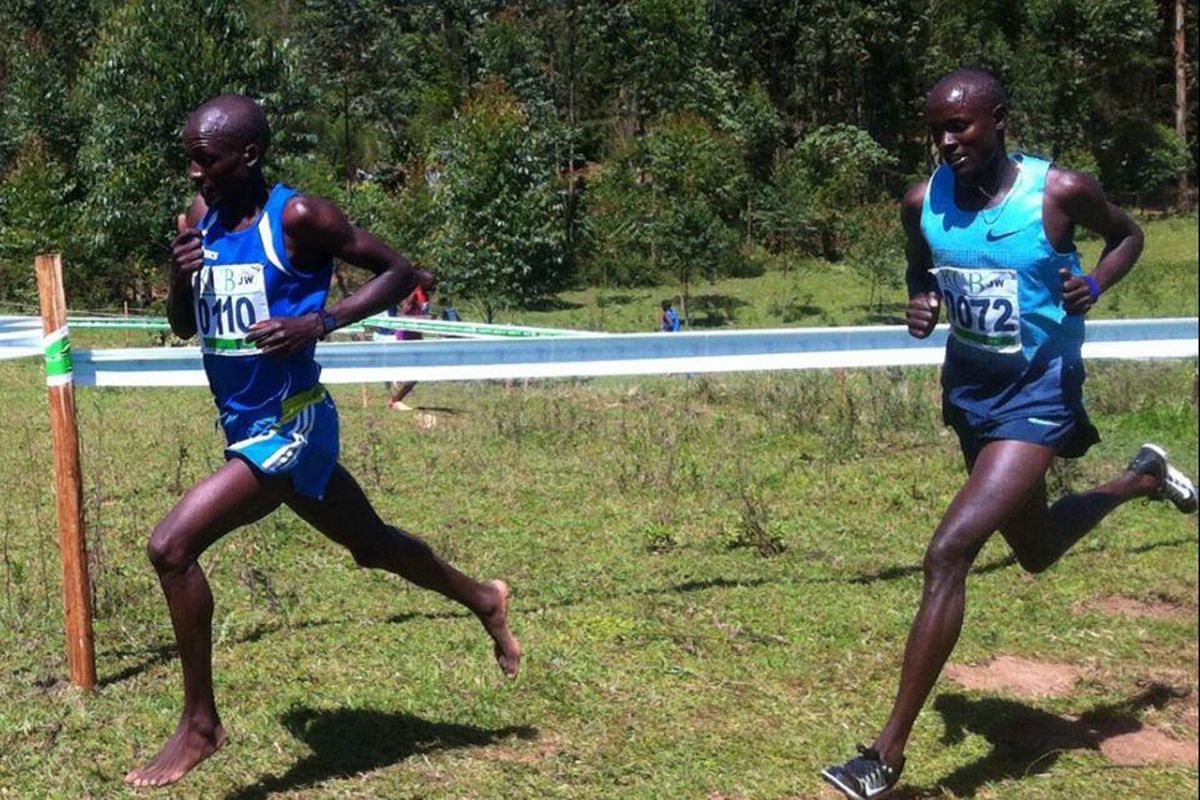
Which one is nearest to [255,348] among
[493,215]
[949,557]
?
[949,557]

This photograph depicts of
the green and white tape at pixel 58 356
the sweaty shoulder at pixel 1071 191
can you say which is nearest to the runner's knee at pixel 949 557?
the sweaty shoulder at pixel 1071 191

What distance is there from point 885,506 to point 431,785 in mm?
4131

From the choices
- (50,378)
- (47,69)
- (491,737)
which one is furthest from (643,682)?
(47,69)

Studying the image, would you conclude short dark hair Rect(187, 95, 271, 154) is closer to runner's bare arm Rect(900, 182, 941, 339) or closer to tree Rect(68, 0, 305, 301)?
runner's bare arm Rect(900, 182, 941, 339)

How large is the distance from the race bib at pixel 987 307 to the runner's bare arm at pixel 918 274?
86mm

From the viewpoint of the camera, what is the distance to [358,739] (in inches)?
178

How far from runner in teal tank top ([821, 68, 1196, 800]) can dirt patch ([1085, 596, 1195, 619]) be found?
1.89 meters

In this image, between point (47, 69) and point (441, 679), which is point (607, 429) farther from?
point (47, 69)

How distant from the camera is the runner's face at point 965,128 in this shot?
3977 mm

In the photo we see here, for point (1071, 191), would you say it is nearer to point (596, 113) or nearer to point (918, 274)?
point (918, 274)

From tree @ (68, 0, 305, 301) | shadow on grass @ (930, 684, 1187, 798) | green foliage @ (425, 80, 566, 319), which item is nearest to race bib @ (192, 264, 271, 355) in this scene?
shadow on grass @ (930, 684, 1187, 798)

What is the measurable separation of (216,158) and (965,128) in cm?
215

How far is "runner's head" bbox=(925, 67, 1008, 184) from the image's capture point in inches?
157

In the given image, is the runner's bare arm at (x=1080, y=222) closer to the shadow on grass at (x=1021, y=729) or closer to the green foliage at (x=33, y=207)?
the shadow on grass at (x=1021, y=729)
